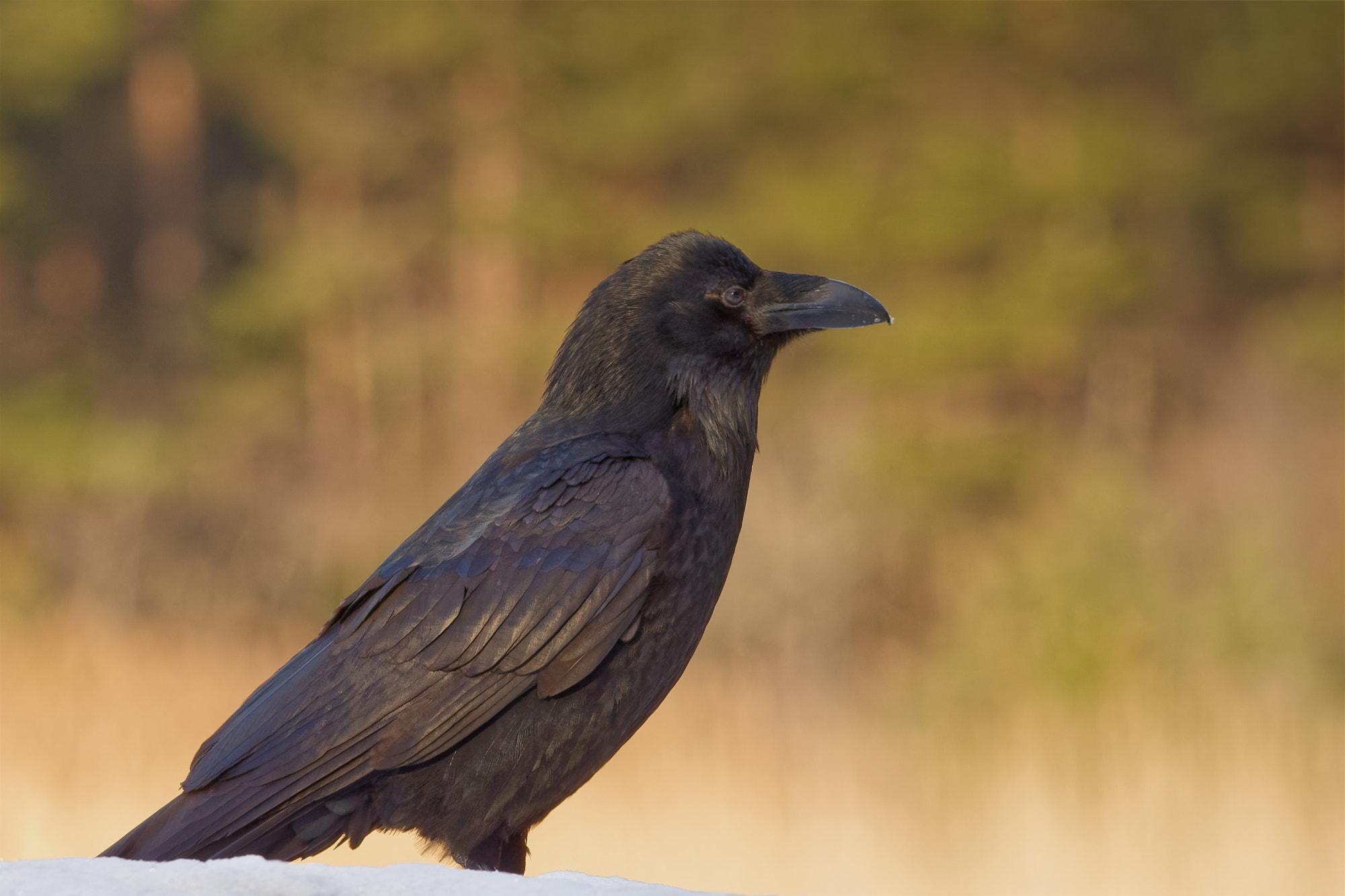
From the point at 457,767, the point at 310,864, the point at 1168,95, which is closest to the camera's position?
the point at 310,864

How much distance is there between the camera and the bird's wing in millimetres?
4305

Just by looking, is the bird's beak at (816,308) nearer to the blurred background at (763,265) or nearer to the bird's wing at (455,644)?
the bird's wing at (455,644)

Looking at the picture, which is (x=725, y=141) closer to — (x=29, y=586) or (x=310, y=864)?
(x=29, y=586)

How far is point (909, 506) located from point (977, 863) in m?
13.1

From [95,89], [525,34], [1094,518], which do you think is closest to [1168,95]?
[525,34]

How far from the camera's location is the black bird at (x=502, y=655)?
14.1 ft

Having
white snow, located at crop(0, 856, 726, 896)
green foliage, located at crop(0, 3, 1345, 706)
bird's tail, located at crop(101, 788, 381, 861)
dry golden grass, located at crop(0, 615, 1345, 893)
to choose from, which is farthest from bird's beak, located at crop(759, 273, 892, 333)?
green foliage, located at crop(0, 3, 1345, 706)

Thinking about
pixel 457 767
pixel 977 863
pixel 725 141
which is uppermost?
pixel 725 141

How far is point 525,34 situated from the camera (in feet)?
80.1

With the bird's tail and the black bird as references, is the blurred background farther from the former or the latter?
the bird's tail

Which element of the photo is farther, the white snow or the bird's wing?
the bird's wing

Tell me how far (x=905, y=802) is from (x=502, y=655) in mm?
10714

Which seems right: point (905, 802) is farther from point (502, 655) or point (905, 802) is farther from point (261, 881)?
point (261, 881)

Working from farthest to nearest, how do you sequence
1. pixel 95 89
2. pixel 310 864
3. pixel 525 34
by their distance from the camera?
pixel 95 89 < pixel 525 34 < pixel 310 864
